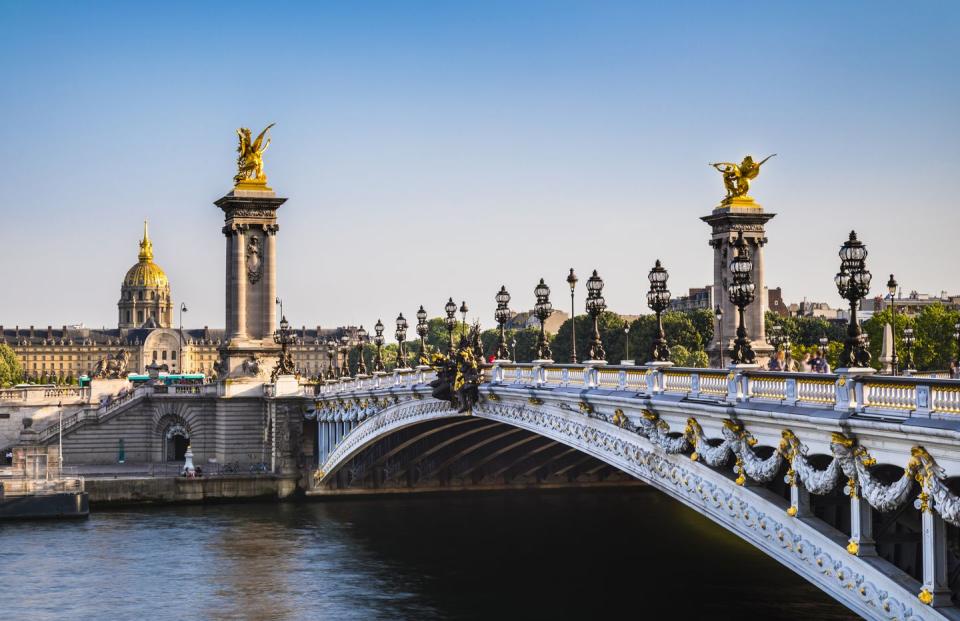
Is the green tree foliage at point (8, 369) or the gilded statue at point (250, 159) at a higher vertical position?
the gilded statue at point (250, 159)

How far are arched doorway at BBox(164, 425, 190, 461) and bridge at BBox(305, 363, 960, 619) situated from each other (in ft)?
129

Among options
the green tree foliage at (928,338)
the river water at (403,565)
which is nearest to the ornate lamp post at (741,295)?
the river water at (403,565)

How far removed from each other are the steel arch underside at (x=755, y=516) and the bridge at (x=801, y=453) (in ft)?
0.09

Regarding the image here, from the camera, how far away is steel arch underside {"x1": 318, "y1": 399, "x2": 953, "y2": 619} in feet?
65.9

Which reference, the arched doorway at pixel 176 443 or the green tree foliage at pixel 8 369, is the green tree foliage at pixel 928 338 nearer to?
the arched doorway at pixel 176 443

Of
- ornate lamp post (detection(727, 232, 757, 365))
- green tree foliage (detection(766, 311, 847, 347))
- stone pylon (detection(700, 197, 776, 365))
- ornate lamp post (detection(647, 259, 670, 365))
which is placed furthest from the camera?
green tree foliage (detection(766, 311, 847, 347))

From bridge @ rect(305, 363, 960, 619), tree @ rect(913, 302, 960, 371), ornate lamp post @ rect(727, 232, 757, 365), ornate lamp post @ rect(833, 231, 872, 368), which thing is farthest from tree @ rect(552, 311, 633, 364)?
ornate lamp post @ rect(833, 231, 872, 368)

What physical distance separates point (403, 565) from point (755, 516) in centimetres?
2272

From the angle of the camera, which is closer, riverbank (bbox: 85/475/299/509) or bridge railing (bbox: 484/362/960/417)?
bridge railing (bbox: 484/362/960/417)

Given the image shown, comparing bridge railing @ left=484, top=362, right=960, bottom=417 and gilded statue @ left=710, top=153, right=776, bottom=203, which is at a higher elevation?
gilded statue @ left=710, top=153, right=776, bottom=203

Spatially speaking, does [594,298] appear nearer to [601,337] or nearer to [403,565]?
[403,565]

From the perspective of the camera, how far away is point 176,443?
253 feet

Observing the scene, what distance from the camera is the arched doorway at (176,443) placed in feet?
247

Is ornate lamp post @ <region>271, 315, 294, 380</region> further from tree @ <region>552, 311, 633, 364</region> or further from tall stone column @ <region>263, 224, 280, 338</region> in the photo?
tree @ <region>552, 311, 633, 364</region>
